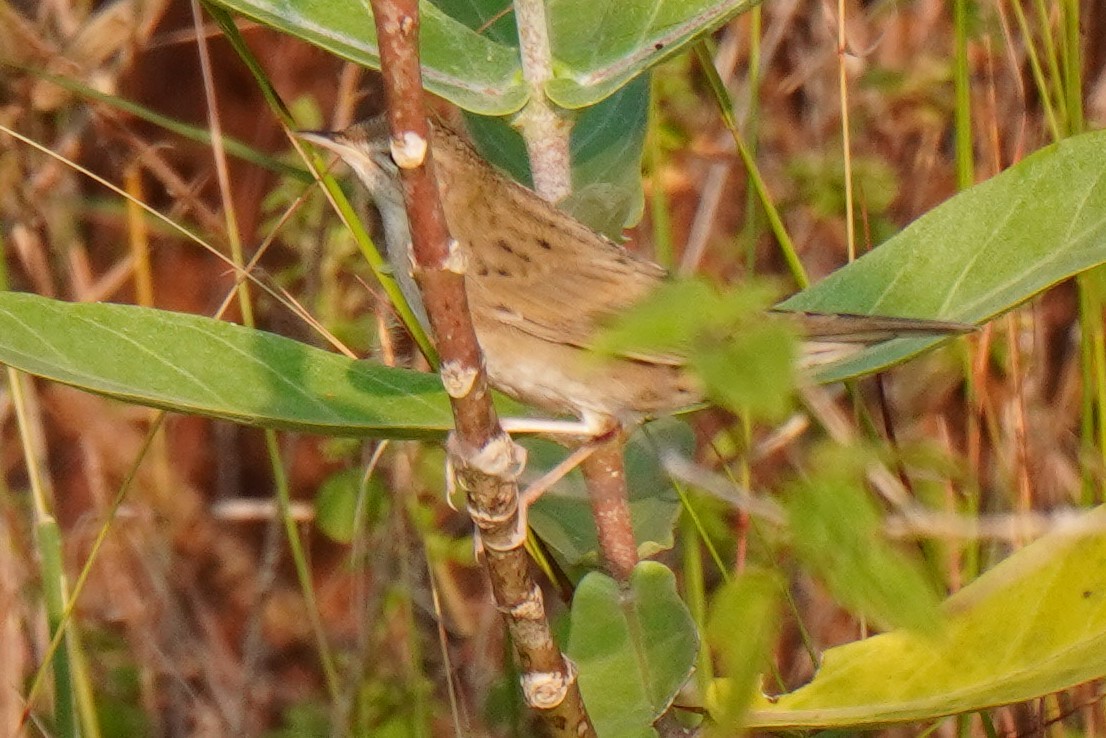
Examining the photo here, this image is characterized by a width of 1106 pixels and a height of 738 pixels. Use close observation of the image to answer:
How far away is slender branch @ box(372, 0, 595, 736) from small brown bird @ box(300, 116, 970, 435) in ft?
1.40

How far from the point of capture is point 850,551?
69 centimetres

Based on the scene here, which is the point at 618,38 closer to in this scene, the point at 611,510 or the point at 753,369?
the point at 611,510

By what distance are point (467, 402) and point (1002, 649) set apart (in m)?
0.59

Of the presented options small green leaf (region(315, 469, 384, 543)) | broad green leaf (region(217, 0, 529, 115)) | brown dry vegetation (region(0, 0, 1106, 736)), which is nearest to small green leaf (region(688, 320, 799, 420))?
broad green leaf (region(217, 0, 529, 115))

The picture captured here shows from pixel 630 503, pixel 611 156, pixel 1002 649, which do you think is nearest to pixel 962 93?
pixel 611 156

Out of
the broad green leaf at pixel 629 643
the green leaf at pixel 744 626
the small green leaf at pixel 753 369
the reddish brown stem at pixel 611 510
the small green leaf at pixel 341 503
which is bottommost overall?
the green leaf at pixel 744 626

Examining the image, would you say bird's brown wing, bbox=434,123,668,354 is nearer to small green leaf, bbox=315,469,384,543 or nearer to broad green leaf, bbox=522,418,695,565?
broad green leaf, bbox=522,418,695,565

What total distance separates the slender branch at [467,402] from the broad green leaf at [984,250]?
439 mm

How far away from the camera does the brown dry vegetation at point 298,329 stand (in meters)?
3.14

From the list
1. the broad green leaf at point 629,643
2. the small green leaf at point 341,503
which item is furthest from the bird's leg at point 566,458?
the small green leaf at point 341,503

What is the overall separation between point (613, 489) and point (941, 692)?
0.49 metres

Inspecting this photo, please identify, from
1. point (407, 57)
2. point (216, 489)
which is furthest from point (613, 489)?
point (216, 489)

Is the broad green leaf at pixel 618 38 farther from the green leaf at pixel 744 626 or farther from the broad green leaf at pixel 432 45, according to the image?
the green leaf at pixel 744 626

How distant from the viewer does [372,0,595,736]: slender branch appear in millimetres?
1041
